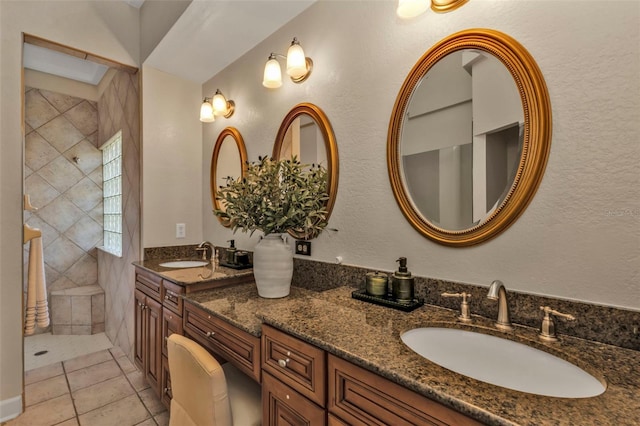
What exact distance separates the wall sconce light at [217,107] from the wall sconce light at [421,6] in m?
1.52

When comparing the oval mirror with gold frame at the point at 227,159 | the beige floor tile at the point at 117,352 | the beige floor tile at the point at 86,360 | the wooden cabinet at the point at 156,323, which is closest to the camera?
the wooden cabinet at the point at 156,323

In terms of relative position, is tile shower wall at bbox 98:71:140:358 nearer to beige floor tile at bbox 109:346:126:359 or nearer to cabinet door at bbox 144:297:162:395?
beige floor tile at bbox 109:346:126:359

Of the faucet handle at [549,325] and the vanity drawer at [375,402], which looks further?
the faucet handle at [549,325]

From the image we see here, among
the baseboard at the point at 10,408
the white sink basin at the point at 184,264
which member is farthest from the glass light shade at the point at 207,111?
the baseboard at the point at 10,408

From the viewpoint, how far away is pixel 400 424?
0.67 metres

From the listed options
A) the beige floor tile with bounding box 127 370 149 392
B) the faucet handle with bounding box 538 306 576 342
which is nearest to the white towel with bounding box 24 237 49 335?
the beige floor tile with bounding box 127 370 149 392

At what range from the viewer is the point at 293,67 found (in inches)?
66.3

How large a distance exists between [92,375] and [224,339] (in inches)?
78.2

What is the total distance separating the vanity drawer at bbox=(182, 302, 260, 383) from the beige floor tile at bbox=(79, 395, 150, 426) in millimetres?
860

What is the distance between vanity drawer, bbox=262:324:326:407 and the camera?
86cm

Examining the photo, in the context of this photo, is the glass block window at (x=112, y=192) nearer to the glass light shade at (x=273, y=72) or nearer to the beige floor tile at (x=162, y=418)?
the beige floor tile at (x=162, y=418)

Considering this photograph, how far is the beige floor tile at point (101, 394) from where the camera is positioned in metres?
2.03

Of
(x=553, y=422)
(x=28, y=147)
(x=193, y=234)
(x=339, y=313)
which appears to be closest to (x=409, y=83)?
(x=339, y=313)

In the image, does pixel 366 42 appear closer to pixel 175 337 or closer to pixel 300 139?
pixel 300 139
